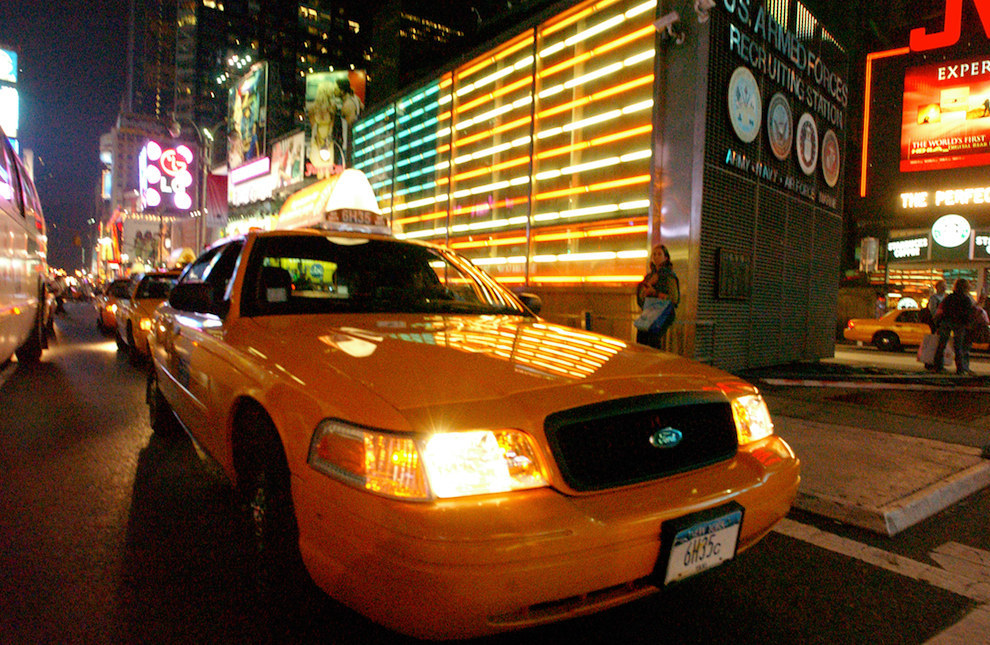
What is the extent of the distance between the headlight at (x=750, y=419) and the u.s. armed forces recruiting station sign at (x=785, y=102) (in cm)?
769

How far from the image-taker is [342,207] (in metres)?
14.1

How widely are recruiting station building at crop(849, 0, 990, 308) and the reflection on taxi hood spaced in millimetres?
23308

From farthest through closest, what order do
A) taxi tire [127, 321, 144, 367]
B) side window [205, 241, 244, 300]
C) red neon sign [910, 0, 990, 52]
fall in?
1. red neon sign [910, 0, 990, 52]
2. taxi tire [127, 321, 144, 367]
3. side window [205, 241, 244, 300]

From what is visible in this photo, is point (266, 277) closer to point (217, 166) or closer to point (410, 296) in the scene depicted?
point (410, 296)

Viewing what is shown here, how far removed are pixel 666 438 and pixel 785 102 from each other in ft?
35.2

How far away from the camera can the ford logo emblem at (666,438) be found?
6.54 ft

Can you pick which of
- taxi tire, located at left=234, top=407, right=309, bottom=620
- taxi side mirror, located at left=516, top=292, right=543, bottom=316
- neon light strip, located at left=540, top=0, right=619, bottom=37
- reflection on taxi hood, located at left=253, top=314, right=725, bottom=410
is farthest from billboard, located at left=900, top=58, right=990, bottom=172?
taxi tire, located at left=234, top=407, right=309, bottom=620

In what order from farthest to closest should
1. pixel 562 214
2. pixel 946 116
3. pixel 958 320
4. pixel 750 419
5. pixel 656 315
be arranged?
pixel 946 116 < pixel 562 214 < pixel 958 320 < pixel 656 315 < pixel 750 419

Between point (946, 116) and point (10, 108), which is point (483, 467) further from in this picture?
point (10, 108)

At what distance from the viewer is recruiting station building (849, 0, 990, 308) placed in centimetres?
2050

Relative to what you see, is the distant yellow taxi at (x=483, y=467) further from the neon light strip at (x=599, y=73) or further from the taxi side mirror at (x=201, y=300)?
the neon light strip at (x=599, y=73)

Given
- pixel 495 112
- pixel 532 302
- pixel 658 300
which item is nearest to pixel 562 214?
pixel 495 112

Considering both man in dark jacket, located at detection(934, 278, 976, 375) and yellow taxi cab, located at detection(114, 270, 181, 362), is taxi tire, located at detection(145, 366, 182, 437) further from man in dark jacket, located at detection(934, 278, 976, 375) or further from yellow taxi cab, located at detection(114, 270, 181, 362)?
man in dark jacket, located at detection(934, 278, 976, 375)

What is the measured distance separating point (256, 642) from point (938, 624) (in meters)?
2.61
